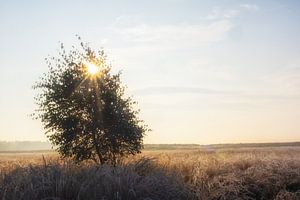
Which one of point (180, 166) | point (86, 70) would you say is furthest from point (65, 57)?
point (180, 166)

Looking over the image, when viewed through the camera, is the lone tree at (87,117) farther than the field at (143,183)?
Yes

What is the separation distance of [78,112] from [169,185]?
13598mm

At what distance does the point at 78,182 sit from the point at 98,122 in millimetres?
13474

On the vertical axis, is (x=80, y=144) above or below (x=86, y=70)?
below

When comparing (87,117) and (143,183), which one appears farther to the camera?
(87,117)

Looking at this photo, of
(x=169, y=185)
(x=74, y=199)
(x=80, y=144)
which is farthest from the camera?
(x=80, y=144)

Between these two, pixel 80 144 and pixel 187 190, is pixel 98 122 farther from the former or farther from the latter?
pixel 187 190

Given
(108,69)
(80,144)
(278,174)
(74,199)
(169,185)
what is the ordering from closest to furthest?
(74,199) < (169,185) < (278,174) < (80,144) < (108,69)

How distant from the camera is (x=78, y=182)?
1366 cm

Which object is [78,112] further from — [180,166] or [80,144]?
[180,166]

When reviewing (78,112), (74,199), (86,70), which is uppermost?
(86,70)

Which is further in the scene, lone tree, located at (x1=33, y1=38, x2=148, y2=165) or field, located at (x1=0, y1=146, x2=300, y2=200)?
lone tree, located at (x1=33, y1=38, x2=148, y2=165)

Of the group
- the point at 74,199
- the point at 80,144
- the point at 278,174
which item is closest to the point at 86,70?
the point at 80,144

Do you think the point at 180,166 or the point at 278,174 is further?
the point at 180,166
